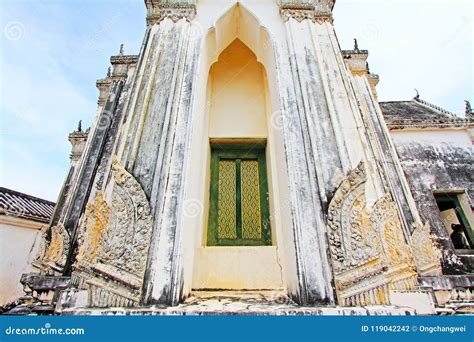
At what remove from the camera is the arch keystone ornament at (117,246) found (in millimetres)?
2828

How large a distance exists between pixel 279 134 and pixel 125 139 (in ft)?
7.67

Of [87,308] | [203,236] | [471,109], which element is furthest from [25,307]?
[471,109]

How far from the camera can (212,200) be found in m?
5.07

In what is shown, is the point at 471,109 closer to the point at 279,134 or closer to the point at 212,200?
the point at 279,134

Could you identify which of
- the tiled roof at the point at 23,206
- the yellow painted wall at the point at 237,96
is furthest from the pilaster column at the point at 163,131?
the tiled roof at the point at 23,206

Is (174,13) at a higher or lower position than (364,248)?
higher

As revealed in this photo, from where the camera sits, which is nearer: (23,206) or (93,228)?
(93,228)

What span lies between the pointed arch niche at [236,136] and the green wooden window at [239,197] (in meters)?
0.16

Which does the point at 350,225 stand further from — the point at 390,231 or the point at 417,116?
the point at 417,116

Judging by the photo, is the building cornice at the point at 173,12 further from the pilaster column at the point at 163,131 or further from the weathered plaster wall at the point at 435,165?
the weathered plaster wall at the point at 435,165

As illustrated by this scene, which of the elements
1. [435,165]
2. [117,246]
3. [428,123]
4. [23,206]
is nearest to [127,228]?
[117,246]

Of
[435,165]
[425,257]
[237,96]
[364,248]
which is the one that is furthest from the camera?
[435,165]

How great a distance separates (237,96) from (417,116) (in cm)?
728

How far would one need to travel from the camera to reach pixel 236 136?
549 cm
